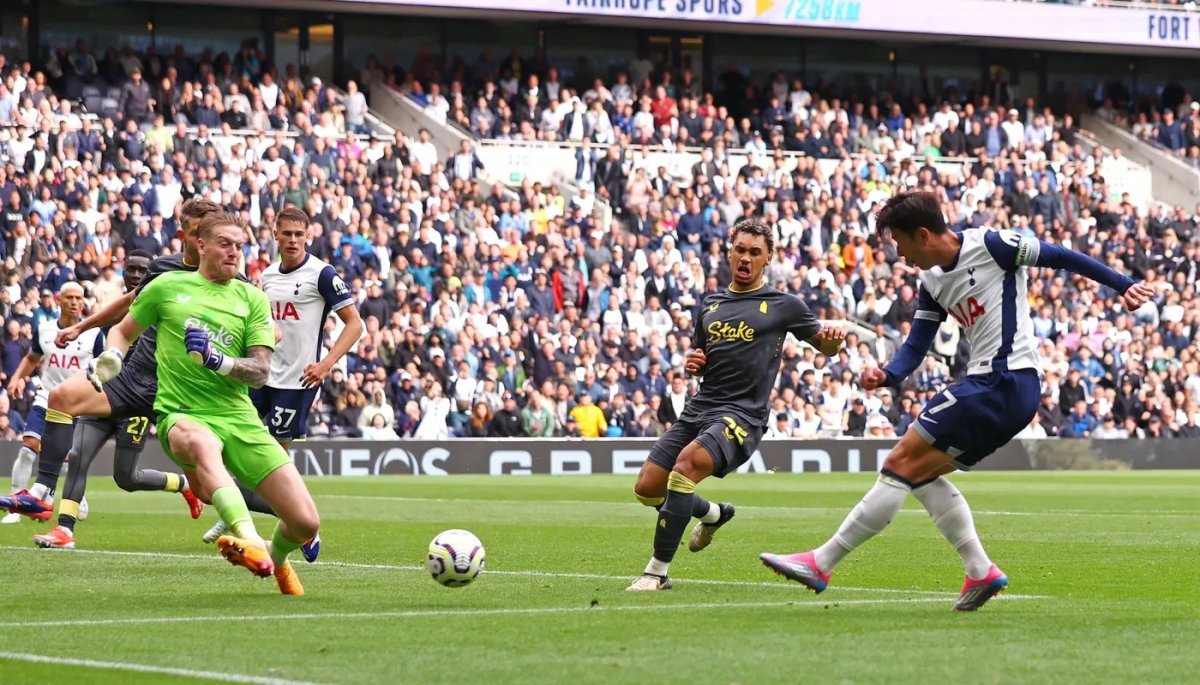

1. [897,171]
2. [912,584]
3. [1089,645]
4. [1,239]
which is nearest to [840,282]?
[897,171]

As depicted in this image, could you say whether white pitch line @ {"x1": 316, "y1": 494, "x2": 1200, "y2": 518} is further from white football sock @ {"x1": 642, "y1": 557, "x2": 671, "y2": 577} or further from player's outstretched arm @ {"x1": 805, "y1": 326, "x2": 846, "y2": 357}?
white football sock @ {"x1": 642, "y1": 557, "x2": 671, "y2": 577}

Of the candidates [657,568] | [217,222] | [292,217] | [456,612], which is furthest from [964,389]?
[292,217]

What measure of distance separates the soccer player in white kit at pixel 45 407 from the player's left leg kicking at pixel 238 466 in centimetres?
517

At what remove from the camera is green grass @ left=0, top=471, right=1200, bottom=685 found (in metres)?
7.50

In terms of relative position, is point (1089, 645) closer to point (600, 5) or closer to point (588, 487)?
point (588, 487)

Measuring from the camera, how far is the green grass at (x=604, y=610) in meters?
7.50

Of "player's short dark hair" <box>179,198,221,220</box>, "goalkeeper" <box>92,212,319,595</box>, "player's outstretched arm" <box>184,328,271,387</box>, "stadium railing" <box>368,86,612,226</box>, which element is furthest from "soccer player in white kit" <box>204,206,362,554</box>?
"stadium railing" <box>368,86,612,226</box>

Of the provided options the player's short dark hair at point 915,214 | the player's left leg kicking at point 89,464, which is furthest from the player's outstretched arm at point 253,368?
the player's left leg kicking at point 89,464

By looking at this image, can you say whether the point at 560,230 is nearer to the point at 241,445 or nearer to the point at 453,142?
the point at 453,142

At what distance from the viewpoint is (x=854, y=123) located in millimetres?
43000

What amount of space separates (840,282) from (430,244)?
7453 mm

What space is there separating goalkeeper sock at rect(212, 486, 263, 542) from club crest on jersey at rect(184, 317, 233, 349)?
2.51 ft

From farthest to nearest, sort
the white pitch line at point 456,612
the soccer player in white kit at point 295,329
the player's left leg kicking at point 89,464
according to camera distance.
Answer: the player's left leg kicking at point 89,464 → the soccer player in white kit at point 295,329 → the white pitch line at point 456,612

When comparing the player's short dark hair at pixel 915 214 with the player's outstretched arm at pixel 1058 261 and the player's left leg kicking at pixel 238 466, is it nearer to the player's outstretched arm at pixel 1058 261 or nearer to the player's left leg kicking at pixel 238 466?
the player's outstretched arm at pixel 1058 261
